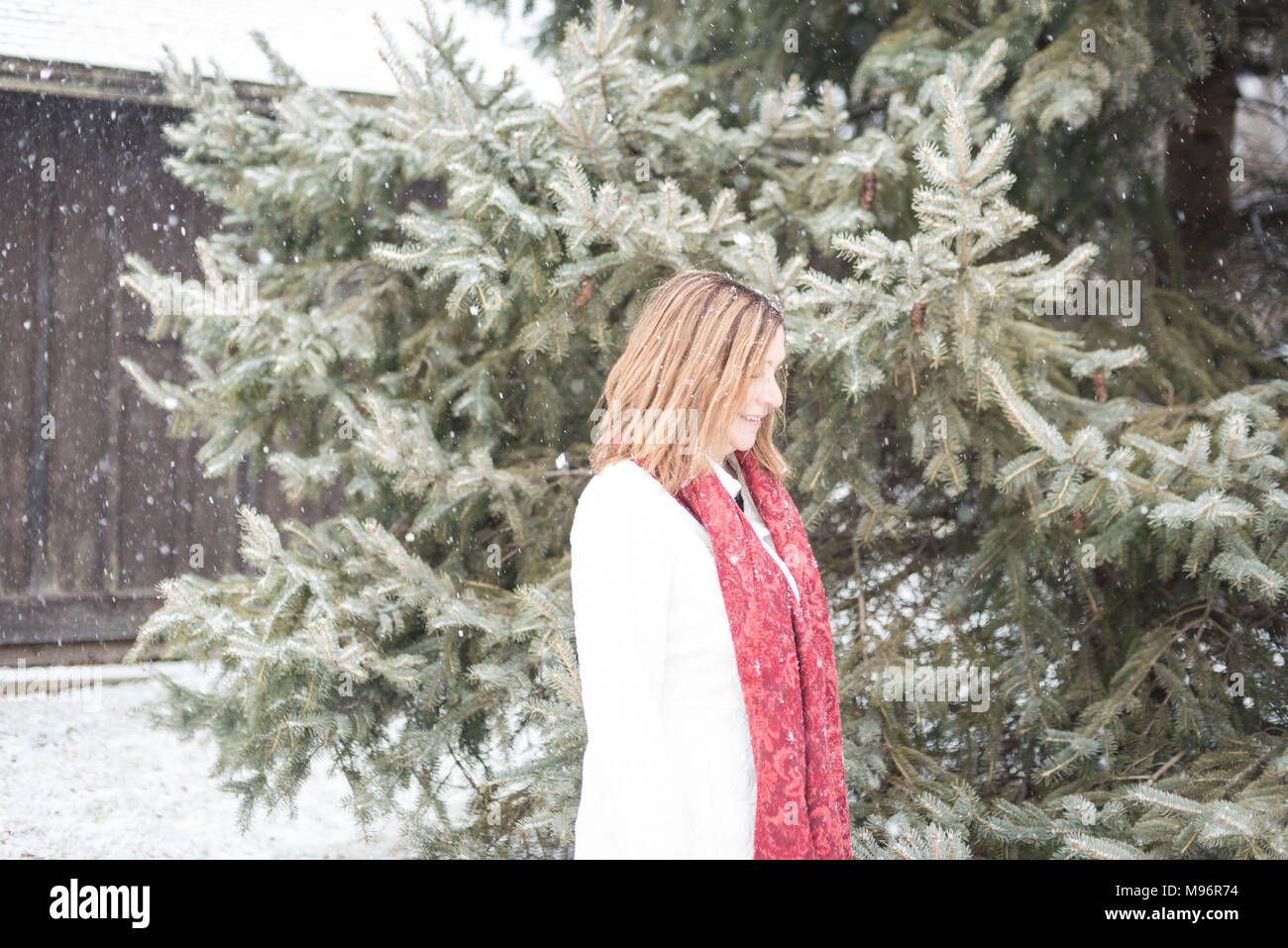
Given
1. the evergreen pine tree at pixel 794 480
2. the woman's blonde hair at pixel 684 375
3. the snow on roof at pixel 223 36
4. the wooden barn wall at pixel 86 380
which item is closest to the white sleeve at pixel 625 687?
the woman's blonde hair at pixel 684 375

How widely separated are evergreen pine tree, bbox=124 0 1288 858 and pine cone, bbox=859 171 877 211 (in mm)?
36

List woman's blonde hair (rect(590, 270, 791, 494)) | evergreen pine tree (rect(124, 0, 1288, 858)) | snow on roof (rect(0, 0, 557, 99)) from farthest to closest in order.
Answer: snow on roof (rect(0, 0, 557, 99)) → evergreen pine tree (rect(124, 0, 1288, 858)) → woman's blonde hair (rect(590, 270, 791, 494))

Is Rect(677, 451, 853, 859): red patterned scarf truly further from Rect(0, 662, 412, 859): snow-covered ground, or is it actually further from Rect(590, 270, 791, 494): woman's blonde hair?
Rect(0, 662, 412, 859): snow-covered ground

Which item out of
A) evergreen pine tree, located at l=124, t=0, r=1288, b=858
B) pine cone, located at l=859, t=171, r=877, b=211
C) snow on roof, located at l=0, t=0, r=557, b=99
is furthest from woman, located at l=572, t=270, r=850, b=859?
snow on roof, located at l=0, t=0, r=557, b=99

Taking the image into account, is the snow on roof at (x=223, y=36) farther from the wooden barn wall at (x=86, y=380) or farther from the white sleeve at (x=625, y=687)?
the white sleeve at (x=625, y=687)

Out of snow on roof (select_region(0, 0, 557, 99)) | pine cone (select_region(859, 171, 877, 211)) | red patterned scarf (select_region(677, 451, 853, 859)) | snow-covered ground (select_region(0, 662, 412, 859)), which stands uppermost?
snow on roof (select_region(0, 0, 557, 99))

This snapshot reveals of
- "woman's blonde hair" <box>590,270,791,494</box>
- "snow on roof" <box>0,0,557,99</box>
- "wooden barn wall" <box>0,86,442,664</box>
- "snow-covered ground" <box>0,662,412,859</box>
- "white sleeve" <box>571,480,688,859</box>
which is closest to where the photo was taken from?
"white sleeve" <box>571,480,688,859</box>

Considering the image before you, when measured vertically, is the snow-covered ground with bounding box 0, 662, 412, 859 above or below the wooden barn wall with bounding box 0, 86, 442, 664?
below

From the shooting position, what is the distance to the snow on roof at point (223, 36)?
6.76m

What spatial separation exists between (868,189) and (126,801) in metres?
5.01

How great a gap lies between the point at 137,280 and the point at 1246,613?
169 inches

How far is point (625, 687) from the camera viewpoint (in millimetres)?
1539

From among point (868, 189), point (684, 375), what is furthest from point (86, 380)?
point (684, 375)

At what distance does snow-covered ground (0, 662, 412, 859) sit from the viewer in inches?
189
